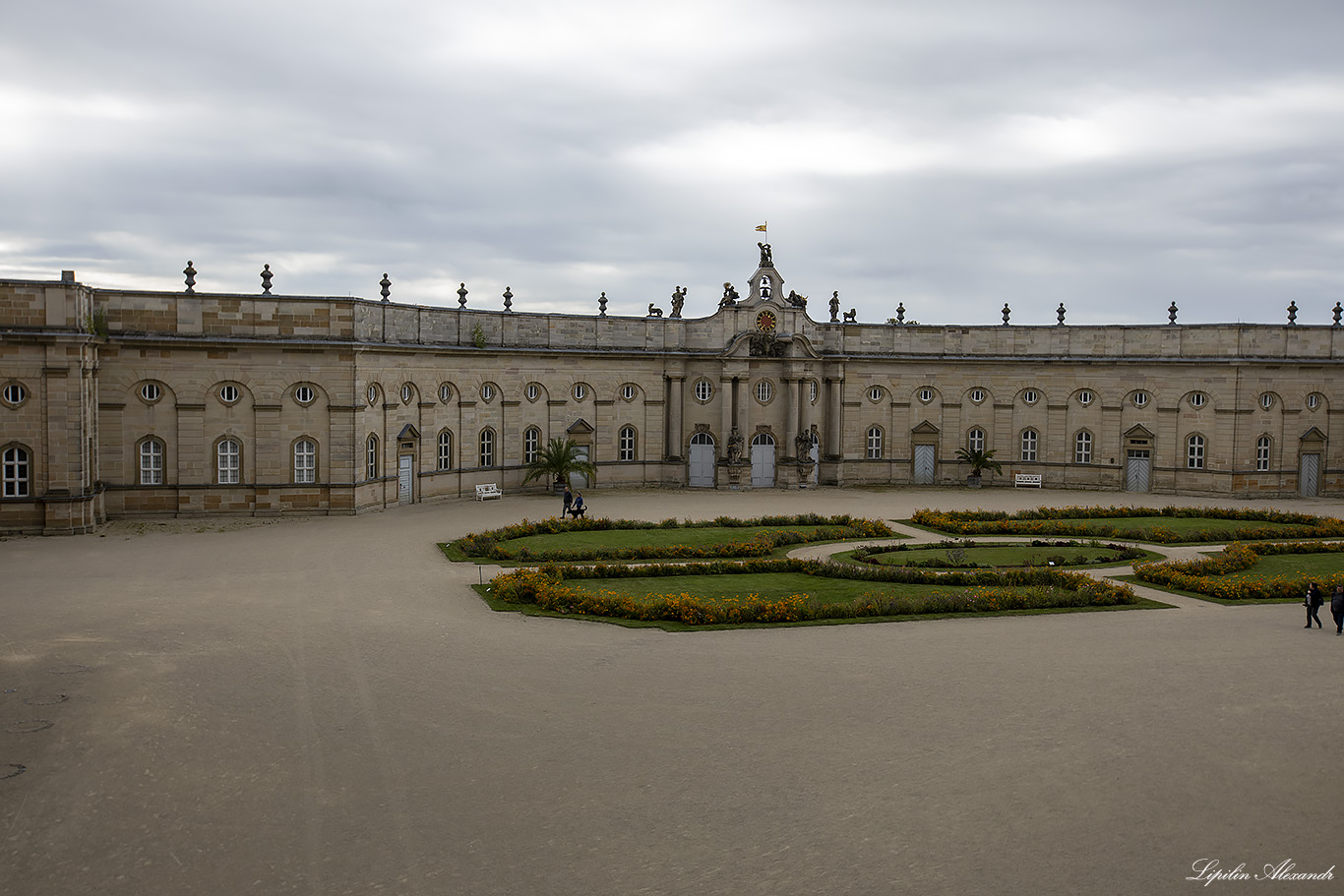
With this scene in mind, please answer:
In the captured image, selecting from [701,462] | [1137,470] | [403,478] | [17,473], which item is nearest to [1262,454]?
[1137,470]

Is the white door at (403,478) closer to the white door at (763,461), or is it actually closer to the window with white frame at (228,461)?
the window with white frame at (228,461)

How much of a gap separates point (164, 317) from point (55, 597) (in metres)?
18.0

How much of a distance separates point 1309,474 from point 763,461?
28745 mm

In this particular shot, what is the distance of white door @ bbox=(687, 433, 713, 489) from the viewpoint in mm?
57250

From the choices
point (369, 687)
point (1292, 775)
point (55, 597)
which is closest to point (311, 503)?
point (55, 597)

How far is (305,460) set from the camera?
43.1 m

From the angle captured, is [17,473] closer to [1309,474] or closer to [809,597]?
[809,597]

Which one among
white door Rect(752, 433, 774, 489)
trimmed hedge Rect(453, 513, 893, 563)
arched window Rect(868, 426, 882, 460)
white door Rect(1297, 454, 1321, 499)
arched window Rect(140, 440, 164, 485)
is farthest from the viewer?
arched window Rect(868, 426, 882, 460)

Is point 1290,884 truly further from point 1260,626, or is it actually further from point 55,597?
point 55,597

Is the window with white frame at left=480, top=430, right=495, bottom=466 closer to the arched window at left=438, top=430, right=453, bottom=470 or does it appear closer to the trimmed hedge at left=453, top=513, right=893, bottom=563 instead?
the arched window at left=438, top=430, right=453, bottom=470

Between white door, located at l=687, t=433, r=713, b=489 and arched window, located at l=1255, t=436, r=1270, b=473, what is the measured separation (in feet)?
94.1

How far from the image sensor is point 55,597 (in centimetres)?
2617

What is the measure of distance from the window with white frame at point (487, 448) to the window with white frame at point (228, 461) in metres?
12.6

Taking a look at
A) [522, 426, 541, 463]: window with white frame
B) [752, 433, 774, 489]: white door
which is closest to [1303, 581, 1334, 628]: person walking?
[752, 433, 774, 489]: white door
